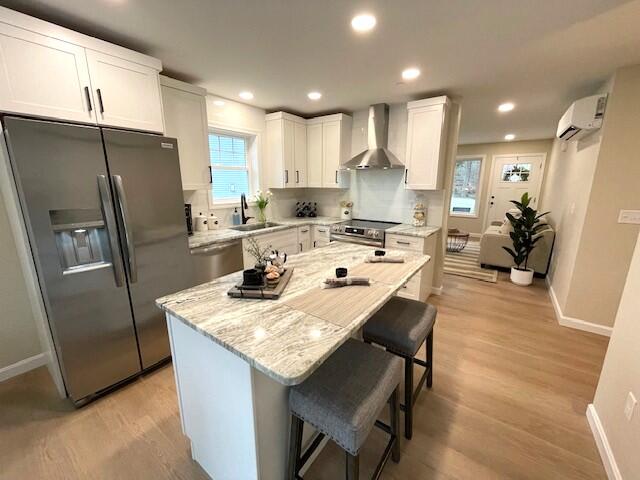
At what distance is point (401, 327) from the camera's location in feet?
5.41

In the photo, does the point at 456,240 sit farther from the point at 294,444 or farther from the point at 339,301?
the point at 294,444

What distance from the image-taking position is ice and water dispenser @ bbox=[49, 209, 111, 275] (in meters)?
1.65

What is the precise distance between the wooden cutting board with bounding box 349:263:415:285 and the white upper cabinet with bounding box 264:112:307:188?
2.38 meters

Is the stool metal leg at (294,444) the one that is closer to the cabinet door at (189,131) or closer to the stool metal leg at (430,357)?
the stool metal leg at (430,357)

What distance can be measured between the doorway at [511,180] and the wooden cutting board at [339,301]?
6.95 m

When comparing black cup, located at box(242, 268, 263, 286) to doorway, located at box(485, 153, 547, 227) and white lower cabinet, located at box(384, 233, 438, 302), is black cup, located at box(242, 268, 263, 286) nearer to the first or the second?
white lower cabinet, located at box(384, 233, 438, 302)

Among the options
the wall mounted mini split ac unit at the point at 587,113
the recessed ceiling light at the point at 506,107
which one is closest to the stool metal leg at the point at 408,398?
the wall mounted mini split ac unit at the point at 587,113

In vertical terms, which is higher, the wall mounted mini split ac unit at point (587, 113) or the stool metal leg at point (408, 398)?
the wall mounted mini split ac unit at point (587, 113)

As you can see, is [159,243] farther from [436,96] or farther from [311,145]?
[436,96]

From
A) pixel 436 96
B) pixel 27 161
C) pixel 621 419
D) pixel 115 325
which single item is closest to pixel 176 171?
pixel 27 161

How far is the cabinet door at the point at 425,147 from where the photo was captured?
3072 millimetres

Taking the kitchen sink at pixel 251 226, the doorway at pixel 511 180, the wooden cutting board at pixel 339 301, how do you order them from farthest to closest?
1. the doorway at pixel 511 180
2. the kitchen sink at pixel 251 226
3. the wooden cutting board at pixel 339 301

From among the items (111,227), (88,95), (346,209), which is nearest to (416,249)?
(346,209)

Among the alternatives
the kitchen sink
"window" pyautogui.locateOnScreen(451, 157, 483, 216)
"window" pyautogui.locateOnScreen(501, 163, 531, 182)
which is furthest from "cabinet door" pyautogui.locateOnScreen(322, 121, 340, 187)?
"window" pyautogui.locateOnScreen(501, 163, 531, 182)
